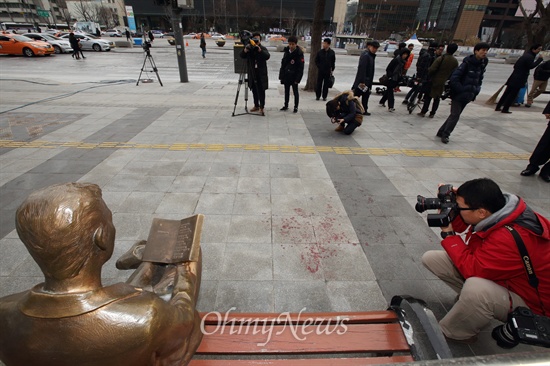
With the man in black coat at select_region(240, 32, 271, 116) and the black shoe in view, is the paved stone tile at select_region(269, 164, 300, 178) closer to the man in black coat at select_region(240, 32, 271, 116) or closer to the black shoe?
the man in black coat at select_region(240, 32, 271, 116)

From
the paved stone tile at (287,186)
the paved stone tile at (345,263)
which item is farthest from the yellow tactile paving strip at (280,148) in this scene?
the paved stone tile at (345,263)

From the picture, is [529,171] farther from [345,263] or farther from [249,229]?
[249,229]

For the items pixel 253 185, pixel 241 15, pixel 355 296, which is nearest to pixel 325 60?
pixel 253 185

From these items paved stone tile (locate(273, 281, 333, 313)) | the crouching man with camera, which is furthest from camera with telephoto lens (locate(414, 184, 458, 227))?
paved stone tile (locate(273, 281, 333, 313))

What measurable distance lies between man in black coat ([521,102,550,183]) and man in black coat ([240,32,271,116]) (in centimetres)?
539

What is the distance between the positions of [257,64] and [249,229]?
5.04 meters

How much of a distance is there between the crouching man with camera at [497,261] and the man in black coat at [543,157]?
3889 millimetres

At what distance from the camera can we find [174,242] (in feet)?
5.77

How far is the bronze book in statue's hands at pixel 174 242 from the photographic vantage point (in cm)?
165

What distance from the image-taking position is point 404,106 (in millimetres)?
9297

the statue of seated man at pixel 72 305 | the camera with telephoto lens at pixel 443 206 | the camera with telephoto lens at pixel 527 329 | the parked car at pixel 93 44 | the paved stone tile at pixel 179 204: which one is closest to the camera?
the statue of seated man at pixel 72 305

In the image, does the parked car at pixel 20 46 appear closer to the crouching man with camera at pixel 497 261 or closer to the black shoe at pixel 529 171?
the crouching man with camera at pixel 497 261

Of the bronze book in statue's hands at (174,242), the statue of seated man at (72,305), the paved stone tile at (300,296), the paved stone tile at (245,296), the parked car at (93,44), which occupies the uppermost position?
the statue of seated man at (72,305)

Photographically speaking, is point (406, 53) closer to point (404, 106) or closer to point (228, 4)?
point (404, 106)
